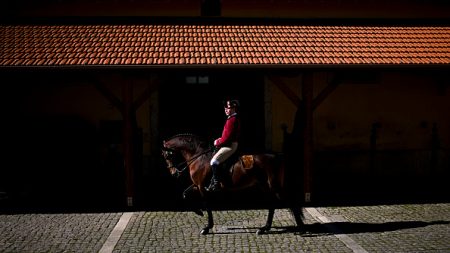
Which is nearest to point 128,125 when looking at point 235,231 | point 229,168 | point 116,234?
point 116,234

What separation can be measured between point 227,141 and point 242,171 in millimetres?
673

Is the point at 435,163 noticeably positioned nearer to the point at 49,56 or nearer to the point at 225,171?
the point at 225,171

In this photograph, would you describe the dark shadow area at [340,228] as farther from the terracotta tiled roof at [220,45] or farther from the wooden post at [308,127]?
the terracotta tiled roof at [220,45]

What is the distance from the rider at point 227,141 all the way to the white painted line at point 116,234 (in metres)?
1.81

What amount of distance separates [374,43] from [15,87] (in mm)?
10548

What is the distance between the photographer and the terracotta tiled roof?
9.12 m

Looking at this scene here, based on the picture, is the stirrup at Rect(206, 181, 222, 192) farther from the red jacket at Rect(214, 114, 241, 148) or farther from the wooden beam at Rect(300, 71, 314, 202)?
the wooden beam at Rect(300, 71, 314, 202)

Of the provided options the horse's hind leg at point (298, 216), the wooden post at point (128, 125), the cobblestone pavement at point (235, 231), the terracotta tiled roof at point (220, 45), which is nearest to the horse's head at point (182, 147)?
the cobblestone pavement at point (235, 231)

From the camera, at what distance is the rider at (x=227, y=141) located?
7.30 meters

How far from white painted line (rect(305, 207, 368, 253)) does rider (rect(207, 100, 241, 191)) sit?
224 cm

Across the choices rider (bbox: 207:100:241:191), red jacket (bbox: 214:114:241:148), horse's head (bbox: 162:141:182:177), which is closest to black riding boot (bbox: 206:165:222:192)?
rider (bbox: 207:100:241:191)

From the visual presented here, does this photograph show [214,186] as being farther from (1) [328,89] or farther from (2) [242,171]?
(1) [328,89]

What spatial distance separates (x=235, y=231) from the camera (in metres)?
7.38
